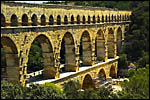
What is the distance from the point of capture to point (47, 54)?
28859 millimetres

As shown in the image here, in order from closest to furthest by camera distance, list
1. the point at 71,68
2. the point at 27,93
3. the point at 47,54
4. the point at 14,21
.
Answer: the point at 27,93, the point at 14,21, the point at 47,54, the point at 71,68

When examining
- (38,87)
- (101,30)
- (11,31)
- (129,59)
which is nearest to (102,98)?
(38,87)

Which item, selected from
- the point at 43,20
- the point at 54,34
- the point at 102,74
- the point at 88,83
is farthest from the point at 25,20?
the point at 102,74

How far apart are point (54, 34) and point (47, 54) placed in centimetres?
216

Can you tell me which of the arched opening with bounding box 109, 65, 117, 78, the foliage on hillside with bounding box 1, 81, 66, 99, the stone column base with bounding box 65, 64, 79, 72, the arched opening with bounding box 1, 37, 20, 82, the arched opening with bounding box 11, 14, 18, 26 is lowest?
the arched opening with bounding box 109, 65, 117, 78

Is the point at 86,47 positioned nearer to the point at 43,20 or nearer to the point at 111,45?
the point at 111,45

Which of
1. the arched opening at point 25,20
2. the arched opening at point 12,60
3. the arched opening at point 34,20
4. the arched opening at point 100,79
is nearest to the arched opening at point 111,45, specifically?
the arched opening at point 100,79

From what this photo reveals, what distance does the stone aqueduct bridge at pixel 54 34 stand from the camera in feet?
77.8

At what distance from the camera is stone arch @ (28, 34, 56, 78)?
27.9 m

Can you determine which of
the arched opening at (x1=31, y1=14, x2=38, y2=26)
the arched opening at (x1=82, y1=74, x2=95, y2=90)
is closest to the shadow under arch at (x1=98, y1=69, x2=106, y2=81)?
the arched opening at (x1=82, y1=74, x2=95, y2=90)

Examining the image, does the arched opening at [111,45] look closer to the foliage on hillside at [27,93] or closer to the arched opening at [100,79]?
the arched opening at [100,79]

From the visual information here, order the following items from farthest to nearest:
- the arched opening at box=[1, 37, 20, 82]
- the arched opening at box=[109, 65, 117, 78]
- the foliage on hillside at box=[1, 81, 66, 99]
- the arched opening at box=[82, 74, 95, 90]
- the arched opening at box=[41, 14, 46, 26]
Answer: the arched opening at box=[109, 65, 117, 78] < the arched opening at box=[82, 74, 95, 90] < the arched opening at box=[41, 14, 46, 26] < the arched opening at box=[1, 37, 20, 82] < the foliage on hillside at box=[1, 81, 66, 99]

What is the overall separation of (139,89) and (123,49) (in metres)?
24.5

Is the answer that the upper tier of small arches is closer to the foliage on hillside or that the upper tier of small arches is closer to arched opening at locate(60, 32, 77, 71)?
arched opening at locate(60, 32, 77, 71)
